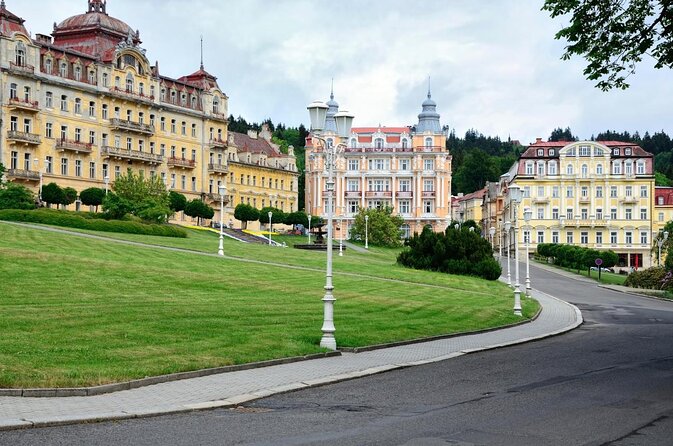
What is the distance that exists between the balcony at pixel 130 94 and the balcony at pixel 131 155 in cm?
558

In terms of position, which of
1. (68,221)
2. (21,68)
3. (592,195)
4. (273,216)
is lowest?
(68,221)

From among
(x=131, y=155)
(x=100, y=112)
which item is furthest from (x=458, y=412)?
(x=131, y=155)

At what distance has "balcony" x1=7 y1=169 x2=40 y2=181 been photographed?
76.0 metres

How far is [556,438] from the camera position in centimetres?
1122

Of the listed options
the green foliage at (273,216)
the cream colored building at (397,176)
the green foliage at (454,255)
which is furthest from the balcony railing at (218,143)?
the green foliage at (454,255)

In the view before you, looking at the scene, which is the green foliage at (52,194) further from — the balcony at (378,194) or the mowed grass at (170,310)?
the balcony at (378,194)

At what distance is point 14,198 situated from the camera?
60.5 metres

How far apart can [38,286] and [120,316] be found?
216 inches

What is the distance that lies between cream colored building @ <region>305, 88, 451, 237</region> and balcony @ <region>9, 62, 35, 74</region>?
53496 millimetres

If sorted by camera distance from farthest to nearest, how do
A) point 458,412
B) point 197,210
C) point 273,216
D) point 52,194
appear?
1. point 273,216
2. point 197,210
3. point 52,194
4. point 458,412

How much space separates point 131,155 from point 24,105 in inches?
562

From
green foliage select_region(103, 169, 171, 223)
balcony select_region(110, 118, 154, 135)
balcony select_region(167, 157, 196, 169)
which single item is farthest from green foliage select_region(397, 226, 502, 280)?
balcony select_region(167, 157, 196, 169)

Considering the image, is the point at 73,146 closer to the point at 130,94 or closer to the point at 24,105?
the point at 24,105

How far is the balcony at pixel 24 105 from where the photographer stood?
76250 millimetres
